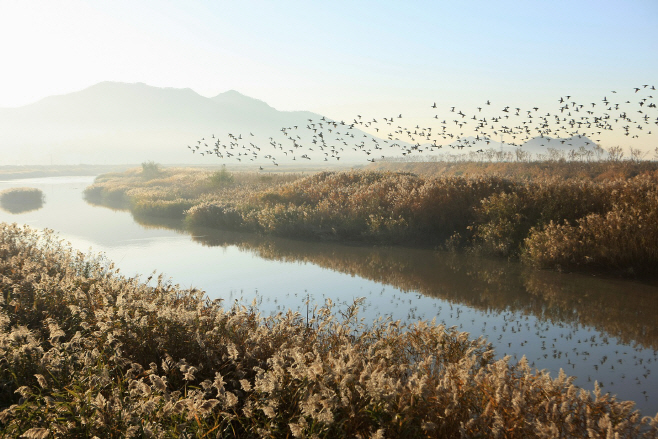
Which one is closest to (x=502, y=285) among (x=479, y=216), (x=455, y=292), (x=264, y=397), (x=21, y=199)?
(x=455, y=292)

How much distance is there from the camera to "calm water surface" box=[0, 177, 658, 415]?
27.0 feet

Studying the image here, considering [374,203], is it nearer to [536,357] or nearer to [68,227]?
[536,357]

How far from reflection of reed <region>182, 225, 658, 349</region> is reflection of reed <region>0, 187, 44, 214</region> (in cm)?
2826

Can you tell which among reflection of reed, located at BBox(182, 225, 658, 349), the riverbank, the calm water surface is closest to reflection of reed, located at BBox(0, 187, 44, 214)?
the riverbank

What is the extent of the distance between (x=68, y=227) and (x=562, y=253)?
2477 centimetres

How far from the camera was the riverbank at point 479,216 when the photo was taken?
13.3 m

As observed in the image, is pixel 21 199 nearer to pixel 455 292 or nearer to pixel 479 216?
pixel 479 216

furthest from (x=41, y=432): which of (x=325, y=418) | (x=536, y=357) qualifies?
(x=536, y=357)

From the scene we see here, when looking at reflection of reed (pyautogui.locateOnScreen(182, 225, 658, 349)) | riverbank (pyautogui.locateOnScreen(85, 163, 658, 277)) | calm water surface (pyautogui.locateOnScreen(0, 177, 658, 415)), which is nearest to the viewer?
calm water surface (pyautogui.locateOnScreen(0, 177, 658, 415))

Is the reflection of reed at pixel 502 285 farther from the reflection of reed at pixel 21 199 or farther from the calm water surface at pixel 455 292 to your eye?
the reflection of reed at pixel 21 199

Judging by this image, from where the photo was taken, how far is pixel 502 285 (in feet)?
43.1

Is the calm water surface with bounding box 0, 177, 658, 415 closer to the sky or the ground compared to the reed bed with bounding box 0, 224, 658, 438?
closer to the ground

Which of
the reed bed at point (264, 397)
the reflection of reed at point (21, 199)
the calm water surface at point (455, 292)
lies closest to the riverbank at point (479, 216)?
the calm water surface at point (455, 292)

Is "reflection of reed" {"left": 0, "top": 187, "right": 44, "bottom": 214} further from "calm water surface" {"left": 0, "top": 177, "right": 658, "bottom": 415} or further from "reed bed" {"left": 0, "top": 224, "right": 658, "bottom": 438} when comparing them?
"reed bed" {"left": 0, "top": 224, "right": 658, "bottom": 438}
